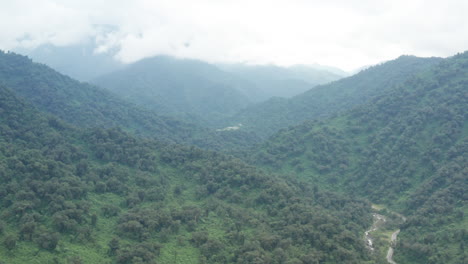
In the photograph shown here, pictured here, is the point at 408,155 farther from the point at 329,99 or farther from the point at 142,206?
the point at 329,99

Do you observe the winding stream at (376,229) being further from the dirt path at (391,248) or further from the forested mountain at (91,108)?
the forested mountain at (91,108)

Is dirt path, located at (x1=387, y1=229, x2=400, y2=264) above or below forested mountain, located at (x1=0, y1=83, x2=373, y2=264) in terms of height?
below

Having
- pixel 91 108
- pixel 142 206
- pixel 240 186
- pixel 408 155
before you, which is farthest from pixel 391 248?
pixel 91 108

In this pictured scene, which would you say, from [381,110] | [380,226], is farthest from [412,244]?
[381,110]

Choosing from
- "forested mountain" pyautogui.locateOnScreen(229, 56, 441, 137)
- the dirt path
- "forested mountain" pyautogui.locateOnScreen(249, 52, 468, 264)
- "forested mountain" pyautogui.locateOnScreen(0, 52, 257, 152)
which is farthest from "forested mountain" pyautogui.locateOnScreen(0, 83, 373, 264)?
"forested mountain" pyautogui.locateOnScreen(229, 56, 441, 137)

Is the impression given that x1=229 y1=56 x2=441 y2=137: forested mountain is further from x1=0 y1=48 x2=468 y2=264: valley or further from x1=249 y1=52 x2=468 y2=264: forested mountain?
x1=249 y1=52 x2=468 y2=264: forested mountain
